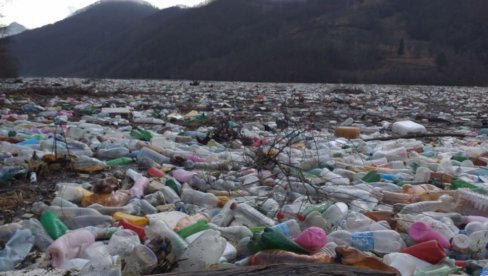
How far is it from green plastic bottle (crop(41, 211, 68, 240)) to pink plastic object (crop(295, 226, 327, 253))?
1111 mm

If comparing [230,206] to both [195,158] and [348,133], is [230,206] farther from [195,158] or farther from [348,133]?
[348,133]

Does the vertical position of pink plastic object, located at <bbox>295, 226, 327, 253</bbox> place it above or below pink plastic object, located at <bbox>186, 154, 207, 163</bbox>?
above

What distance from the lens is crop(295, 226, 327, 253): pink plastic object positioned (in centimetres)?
200

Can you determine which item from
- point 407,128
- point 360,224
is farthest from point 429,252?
point 407,128

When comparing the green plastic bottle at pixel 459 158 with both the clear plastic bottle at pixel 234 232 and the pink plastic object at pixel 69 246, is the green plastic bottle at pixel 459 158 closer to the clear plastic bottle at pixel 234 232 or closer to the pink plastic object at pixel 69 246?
the clear plastic bottle at pixel 234 232

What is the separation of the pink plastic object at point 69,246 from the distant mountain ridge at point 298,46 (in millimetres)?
48032

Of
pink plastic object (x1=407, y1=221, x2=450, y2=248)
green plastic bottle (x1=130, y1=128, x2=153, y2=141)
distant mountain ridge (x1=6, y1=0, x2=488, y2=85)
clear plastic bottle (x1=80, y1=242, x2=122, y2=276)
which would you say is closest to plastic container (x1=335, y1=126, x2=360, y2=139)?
green plastic bottle (x1=130, y1=128, x2=153, y2=141)

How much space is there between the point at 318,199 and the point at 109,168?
5.66ft

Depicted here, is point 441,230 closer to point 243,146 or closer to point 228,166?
point 228,166

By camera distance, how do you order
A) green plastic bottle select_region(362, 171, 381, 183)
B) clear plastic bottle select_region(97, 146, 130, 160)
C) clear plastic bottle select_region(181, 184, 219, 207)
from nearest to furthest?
1. clear plastic bottle select_region(181, 184, 219, 207)
2. green plastic bottle select_region(362, 171, 381, 183)
3. clear plastic bottle select_region(97, 146, 130, 160)

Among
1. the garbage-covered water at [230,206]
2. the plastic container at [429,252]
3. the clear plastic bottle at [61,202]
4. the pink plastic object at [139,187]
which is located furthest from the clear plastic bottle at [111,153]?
the plastic container at [429,252]

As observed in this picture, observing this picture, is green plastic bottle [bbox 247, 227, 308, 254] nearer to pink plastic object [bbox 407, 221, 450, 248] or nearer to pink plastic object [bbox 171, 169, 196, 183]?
pink plastic object [bbox 407, 221, 450, 248]

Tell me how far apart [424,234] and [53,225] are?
5.73 feet

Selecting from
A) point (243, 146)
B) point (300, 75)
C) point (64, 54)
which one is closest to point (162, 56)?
point (300, 75)
